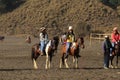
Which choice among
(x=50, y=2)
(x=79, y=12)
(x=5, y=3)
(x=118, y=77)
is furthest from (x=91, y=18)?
(x=118, y=77)

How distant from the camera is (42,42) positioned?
28.0 meters

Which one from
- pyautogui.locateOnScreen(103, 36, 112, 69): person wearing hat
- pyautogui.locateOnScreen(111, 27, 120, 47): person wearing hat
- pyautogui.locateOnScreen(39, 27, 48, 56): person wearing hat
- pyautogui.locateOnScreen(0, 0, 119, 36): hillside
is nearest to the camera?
pyautogui.locateOnScreen(39, 27, 48, 56): person wearing hat

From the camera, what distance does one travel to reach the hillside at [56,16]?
9531 cm

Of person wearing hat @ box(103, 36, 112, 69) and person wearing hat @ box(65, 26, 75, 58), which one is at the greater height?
person wearing hat @ box(65, 26, 75, 58)

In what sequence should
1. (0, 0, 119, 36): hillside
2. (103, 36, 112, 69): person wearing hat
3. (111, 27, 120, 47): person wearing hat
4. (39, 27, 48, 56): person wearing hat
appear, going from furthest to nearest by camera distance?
(0, 0, 119, 36): hillside
(111, 27, 120, 47): person wearing hat
(103, 36, 112, 69): person wearing hat
(39, 27, 48, 56): person wearing hat

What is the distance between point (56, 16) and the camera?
98562 mm

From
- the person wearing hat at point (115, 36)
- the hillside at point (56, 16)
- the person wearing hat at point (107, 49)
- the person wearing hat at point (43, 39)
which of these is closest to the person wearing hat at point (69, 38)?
the person wearing hat at point (43, 39)

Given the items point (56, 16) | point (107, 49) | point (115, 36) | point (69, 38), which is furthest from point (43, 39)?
point (56, 16)

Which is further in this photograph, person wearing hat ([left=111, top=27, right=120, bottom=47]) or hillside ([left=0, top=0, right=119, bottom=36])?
hillside ([left=0, top=0, right=119, bottom=36])

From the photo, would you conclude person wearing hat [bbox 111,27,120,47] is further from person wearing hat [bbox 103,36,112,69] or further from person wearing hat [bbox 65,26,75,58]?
person wearing hat [bbox 65,26,75,58]

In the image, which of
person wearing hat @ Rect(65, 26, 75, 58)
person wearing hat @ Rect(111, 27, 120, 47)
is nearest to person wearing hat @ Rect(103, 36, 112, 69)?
person wearing hat @ Rect(111, 27, 120, 47)

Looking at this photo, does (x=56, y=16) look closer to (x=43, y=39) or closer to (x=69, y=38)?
(x=69, y=38)

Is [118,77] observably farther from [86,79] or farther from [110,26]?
[110,26]

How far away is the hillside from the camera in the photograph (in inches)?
3752
